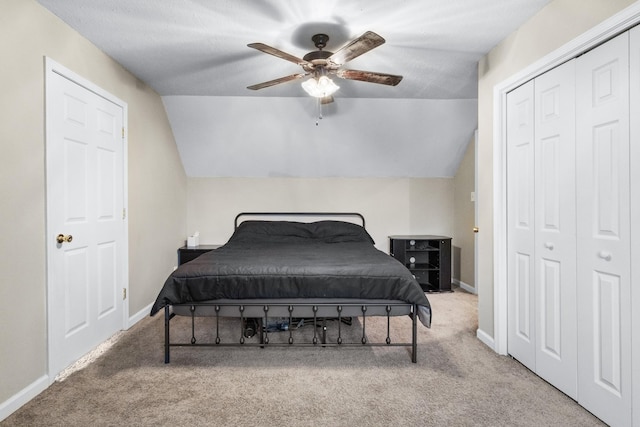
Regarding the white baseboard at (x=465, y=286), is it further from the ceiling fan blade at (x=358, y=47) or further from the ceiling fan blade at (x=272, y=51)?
the ceiling fan blade at (x=272, y=51)

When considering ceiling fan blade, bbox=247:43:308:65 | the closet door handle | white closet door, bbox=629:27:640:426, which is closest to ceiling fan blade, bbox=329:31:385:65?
ceiling fan blade, bbox=247:43:308:65

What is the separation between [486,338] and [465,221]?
2.34 m

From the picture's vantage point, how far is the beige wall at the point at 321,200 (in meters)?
5.15

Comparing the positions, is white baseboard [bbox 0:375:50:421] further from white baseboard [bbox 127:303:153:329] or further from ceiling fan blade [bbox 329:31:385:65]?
ceiling fan blade [bbox 329:31:385:65]

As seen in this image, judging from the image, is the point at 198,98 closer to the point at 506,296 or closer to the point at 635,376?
the point at 506,296

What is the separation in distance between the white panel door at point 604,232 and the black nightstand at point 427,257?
9.18 ft

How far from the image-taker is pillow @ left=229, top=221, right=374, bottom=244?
177 inches

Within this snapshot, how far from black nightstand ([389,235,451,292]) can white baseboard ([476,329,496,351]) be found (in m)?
1.72

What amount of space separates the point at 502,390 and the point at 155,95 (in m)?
4.41

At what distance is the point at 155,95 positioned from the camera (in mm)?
4062

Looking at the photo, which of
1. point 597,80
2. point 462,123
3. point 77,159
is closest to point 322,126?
point 462,123

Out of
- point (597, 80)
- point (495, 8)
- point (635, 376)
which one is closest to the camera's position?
point (635, 376)

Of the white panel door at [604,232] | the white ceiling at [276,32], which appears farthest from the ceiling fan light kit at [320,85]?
the white panel door at [604,232]

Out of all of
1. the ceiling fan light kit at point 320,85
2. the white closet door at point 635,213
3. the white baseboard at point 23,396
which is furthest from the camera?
the ceiling fan light kit at point 320,85
